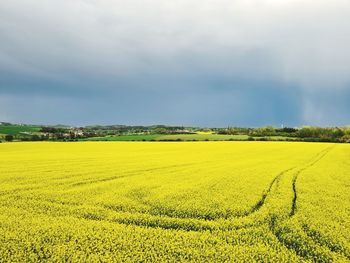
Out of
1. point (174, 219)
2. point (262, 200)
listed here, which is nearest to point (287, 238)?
point (174, 219)

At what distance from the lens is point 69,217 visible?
957 centimetres

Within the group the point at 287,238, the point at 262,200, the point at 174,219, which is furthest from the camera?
the point at 262,200

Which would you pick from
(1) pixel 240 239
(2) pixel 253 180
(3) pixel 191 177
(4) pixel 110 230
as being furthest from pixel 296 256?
(3) pixel 191 177

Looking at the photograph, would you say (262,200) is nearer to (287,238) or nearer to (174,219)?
(287,238)

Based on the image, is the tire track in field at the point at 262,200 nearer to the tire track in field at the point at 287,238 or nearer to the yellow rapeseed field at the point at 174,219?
the yellow rapeseed field at the point at 174,219

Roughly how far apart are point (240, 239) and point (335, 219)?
3692 mm

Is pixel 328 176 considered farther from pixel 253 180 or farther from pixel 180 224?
pixel 180 224

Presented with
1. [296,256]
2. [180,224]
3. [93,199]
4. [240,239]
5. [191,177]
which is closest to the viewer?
[296,256]

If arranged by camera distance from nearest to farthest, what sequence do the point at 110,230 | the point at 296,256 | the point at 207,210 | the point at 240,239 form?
the point at 296,256
the point at 240,239
the point at 110,230
the point at 207,210

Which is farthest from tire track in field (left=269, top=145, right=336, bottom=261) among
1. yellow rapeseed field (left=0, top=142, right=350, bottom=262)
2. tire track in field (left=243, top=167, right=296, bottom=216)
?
tire track in field (left=243, top=167, right=296, bottom=216)

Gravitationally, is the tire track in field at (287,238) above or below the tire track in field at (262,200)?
below

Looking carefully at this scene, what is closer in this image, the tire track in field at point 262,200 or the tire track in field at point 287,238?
the tire track in field at point 287,238

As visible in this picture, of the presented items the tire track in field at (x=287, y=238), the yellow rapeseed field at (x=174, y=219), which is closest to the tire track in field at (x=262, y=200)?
the yellow rapeseed field at (x=174, y=219)

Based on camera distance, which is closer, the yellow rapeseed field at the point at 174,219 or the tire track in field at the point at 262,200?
the yellow rapeseed field at the point at 174,219
